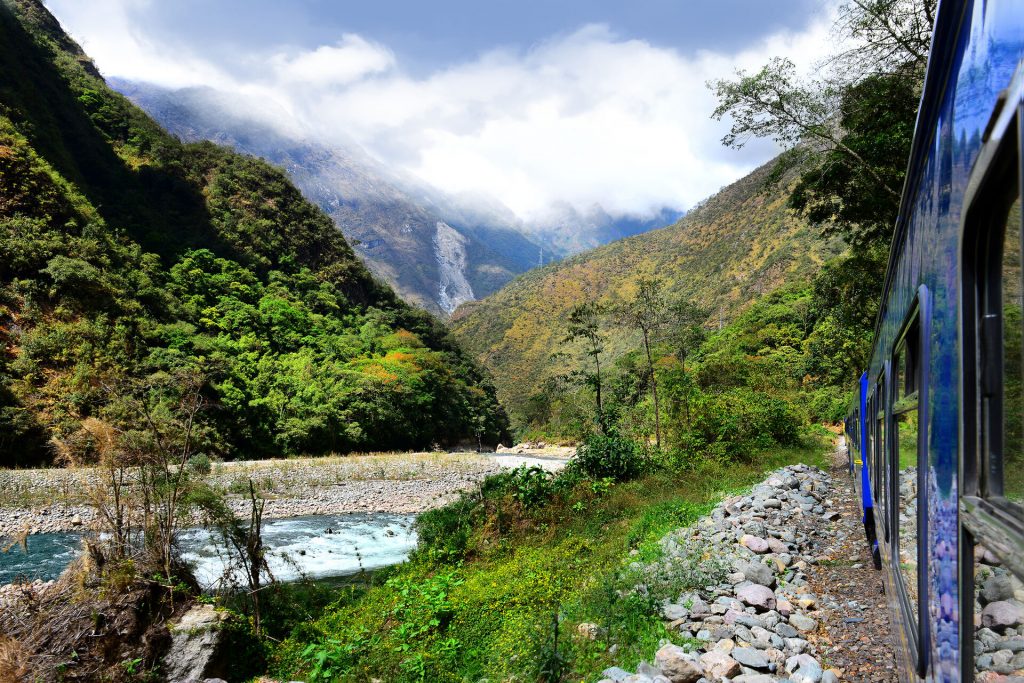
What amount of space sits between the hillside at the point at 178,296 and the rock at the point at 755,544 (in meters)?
16.3

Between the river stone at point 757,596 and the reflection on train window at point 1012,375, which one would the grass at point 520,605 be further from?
the reflection on train window at point 1012,375

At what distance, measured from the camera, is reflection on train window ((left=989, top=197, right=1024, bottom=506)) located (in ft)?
3.06

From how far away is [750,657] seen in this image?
406 cm

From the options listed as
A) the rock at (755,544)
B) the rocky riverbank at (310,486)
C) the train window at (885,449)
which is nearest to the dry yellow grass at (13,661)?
the train window at (885,449)

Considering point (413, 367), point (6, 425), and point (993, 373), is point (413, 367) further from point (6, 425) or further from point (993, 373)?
point (993, 373)

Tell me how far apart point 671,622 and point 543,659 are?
3.95ft

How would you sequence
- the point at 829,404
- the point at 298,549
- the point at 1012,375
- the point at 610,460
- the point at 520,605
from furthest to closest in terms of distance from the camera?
the point at 829,404, the point at 298,549, the point at 610,460, the point at 520,605, the point at 1012,375

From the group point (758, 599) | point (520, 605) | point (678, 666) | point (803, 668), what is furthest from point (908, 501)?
point (520, 605)

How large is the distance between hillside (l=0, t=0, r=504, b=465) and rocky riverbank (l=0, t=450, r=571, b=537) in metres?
2.43

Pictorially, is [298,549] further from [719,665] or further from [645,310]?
[719,665]

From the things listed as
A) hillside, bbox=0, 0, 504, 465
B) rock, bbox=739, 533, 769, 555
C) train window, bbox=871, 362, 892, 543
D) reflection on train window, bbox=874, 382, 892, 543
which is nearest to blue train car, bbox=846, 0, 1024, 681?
train window, bbox=871, 362, 892, 543

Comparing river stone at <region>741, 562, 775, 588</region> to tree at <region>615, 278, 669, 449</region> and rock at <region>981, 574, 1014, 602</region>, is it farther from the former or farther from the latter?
tree at <region>615, 278, 669, 449</region>

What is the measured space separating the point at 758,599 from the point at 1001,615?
14.8ft

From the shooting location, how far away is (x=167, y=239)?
37469mm
